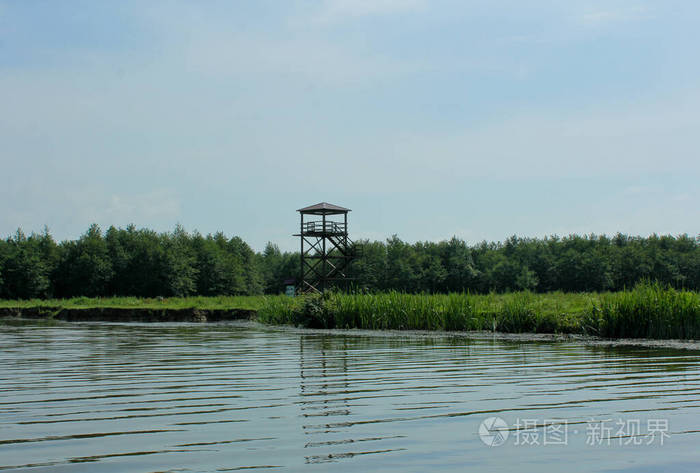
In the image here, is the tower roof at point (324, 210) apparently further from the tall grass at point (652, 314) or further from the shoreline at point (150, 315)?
the tall grass at point (652, 314)

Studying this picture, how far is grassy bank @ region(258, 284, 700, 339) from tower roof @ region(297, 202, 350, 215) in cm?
1658

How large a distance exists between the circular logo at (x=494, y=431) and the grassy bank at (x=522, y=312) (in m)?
12.0

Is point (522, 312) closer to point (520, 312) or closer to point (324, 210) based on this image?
point (520, 312)

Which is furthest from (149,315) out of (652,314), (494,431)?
(494,431)

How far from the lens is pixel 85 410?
6.42 metres

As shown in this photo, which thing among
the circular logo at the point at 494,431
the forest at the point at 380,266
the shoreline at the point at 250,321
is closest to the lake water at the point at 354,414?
the circular logo at the point at 494,431

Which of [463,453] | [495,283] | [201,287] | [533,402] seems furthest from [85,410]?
[201,287]

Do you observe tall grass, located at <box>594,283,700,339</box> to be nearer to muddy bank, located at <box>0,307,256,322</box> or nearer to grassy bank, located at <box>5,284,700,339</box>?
grassy bank, located at <box>5,284,700,339</box>

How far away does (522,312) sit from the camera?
19.3 metres

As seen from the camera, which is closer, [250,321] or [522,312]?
[522,312]

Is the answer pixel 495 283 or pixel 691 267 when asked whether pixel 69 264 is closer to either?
pixel 495 283

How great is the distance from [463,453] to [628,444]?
1.28 metres

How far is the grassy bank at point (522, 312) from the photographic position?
53.0ft

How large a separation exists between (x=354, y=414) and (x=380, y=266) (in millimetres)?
73817
